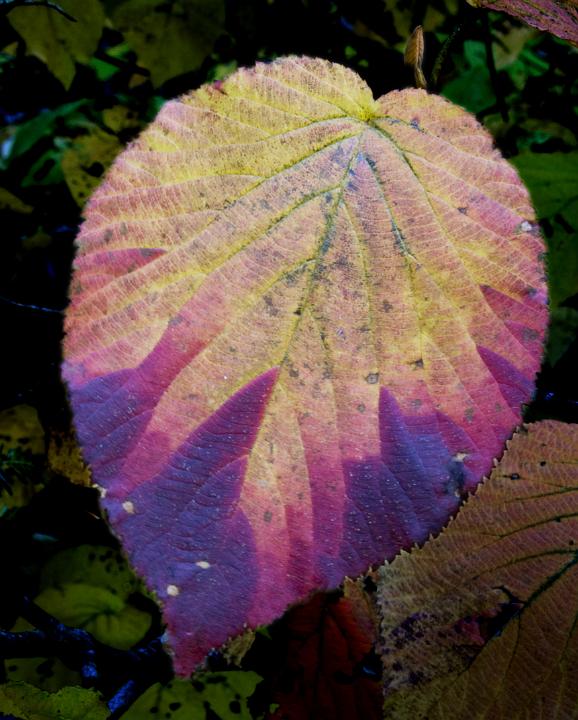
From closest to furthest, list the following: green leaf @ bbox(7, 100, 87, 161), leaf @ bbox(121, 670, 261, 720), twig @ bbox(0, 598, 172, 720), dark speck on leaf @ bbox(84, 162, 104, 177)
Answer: twig @ bbox(0, 598, 172, 720) → leaf @ bbox(121, 670, 261, 720) → dark speck on leaf @ bbox(84, 162, 104, 177) → green leaf @ bbox(7, 100, 87, 161)

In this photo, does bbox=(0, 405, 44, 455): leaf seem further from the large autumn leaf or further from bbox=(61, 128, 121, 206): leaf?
the large autumn leaf

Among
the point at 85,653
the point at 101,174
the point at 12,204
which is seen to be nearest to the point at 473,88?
the point at 101,174

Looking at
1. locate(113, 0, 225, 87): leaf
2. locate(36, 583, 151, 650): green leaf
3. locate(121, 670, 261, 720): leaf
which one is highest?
locate(113, 0, 225, 87): leaf

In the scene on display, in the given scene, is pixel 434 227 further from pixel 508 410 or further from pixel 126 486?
pixel 126 486

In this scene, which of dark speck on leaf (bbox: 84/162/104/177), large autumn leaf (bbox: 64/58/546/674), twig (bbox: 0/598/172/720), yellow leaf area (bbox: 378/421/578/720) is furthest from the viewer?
dark speck on leaf (bbox: 84/162/104/177)

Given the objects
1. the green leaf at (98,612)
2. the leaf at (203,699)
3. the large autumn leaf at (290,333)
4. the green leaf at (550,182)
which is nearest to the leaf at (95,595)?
the green leaf at (98,612)

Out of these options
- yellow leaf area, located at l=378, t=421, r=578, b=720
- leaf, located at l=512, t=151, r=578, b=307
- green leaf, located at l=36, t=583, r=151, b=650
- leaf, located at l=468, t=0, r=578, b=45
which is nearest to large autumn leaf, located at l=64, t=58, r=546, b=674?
leaf, located at l=468, t=0, r=578, b=45

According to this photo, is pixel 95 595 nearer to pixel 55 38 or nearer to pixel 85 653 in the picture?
pixel 85 653

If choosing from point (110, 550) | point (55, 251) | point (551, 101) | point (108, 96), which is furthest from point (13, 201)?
point (551, 101)
